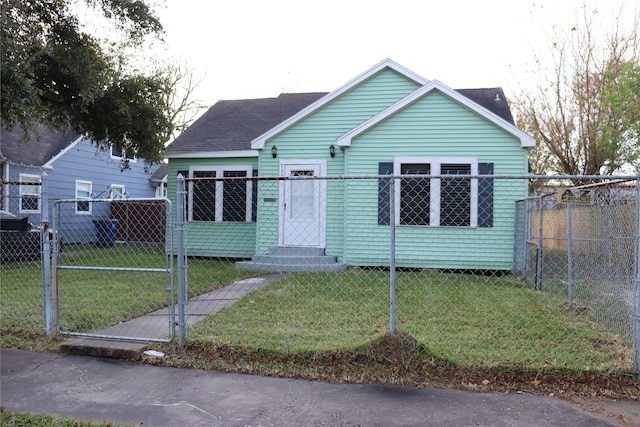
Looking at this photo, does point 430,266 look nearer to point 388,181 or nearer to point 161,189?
point 388,181

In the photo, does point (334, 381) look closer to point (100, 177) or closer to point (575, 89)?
point (575, 89)

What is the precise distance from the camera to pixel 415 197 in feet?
33.8

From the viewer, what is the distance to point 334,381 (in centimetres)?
402

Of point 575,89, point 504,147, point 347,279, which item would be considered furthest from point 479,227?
point 575,89

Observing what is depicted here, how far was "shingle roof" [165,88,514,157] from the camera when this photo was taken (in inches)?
509

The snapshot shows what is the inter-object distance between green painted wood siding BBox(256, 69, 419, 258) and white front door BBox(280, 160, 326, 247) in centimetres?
22

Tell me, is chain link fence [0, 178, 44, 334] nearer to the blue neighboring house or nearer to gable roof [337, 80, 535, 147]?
the blue neighboring house

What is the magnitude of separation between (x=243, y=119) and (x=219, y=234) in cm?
392

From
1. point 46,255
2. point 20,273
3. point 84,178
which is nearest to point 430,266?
point 46,255

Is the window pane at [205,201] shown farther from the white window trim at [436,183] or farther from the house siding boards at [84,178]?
the house siding boards at [84,178]

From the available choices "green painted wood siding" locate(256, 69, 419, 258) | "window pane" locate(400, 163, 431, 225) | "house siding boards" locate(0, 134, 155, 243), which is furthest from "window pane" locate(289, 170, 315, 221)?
"house siding boards" locate(0, 134, 155, 243)

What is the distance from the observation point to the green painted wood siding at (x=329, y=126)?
11.4 m

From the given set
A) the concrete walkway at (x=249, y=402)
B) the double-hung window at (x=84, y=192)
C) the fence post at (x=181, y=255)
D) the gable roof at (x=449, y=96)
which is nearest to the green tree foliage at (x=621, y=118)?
the gable roof at (x=449, y=96)

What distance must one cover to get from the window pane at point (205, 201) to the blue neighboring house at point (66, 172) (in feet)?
13.0
